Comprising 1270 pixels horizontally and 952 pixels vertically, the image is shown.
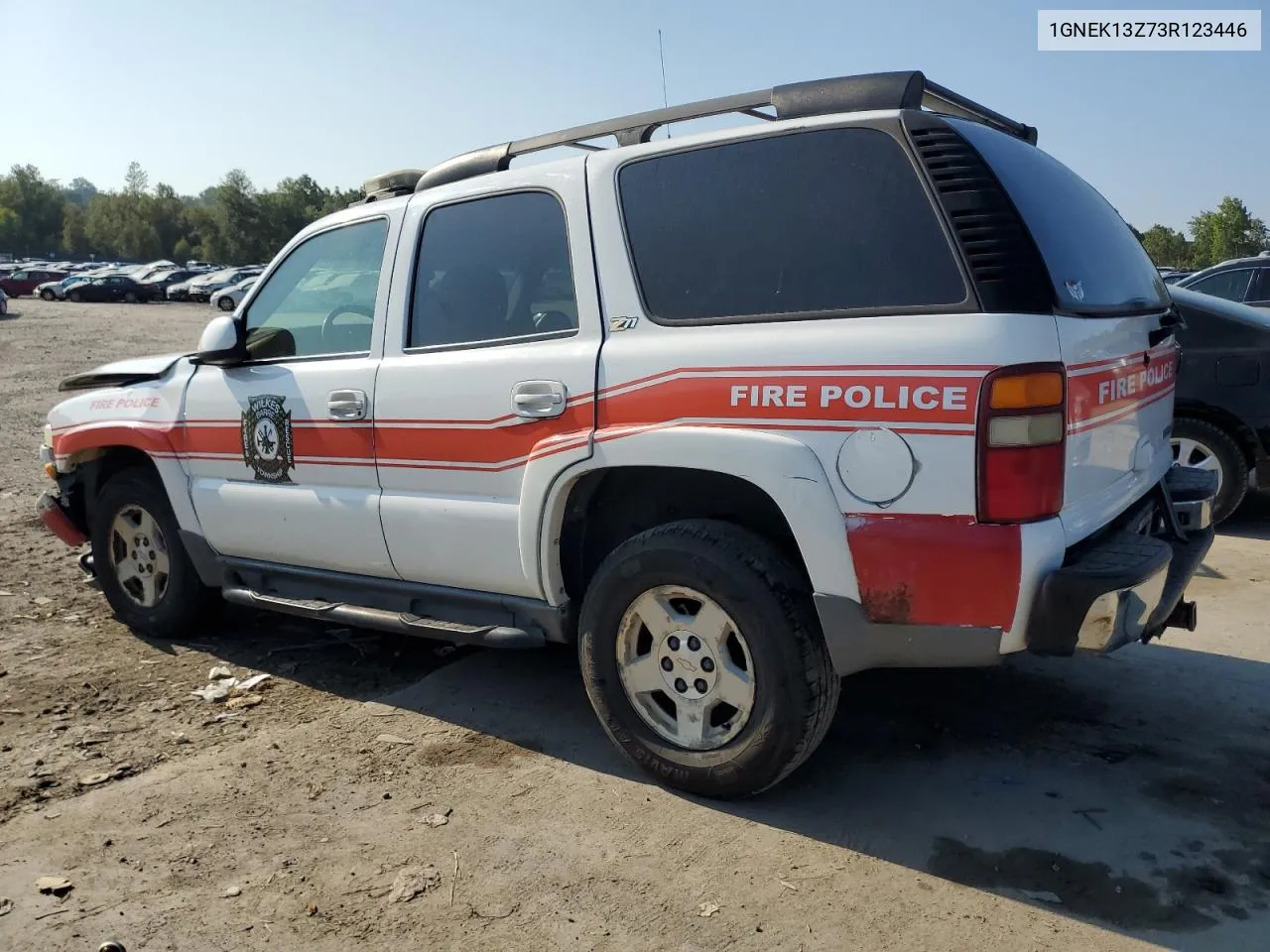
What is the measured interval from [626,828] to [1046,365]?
182 cm

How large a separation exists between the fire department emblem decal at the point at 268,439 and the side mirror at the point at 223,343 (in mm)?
214

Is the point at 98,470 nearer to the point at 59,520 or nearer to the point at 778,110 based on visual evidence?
the point at 59,520

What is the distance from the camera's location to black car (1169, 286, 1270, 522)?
6496mm

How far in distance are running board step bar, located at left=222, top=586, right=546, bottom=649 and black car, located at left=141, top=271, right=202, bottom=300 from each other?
4602 centimetres

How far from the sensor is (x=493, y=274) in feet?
12.7

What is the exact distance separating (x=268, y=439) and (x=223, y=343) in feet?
1.51

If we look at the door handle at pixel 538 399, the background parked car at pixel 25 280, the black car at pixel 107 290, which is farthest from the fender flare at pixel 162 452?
the background parked car at pixel 25 280

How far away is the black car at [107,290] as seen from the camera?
43.7m

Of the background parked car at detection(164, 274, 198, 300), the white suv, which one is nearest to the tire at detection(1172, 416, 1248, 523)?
the white suv

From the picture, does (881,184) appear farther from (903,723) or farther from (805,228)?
(903,723)

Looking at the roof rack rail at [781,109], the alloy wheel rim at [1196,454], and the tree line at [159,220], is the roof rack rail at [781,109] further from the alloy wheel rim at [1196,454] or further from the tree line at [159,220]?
the tree line at [159,220]

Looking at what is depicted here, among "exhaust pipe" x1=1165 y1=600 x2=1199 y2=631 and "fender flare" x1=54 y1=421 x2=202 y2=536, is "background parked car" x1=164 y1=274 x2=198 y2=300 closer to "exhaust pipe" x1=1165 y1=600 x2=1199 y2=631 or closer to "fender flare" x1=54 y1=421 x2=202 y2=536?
"fender flare" x1=54 y1=421 x2=202 y2=536

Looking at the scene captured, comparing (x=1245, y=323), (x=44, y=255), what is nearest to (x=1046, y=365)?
(x=1245, y=323)

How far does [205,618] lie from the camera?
17.0ft
